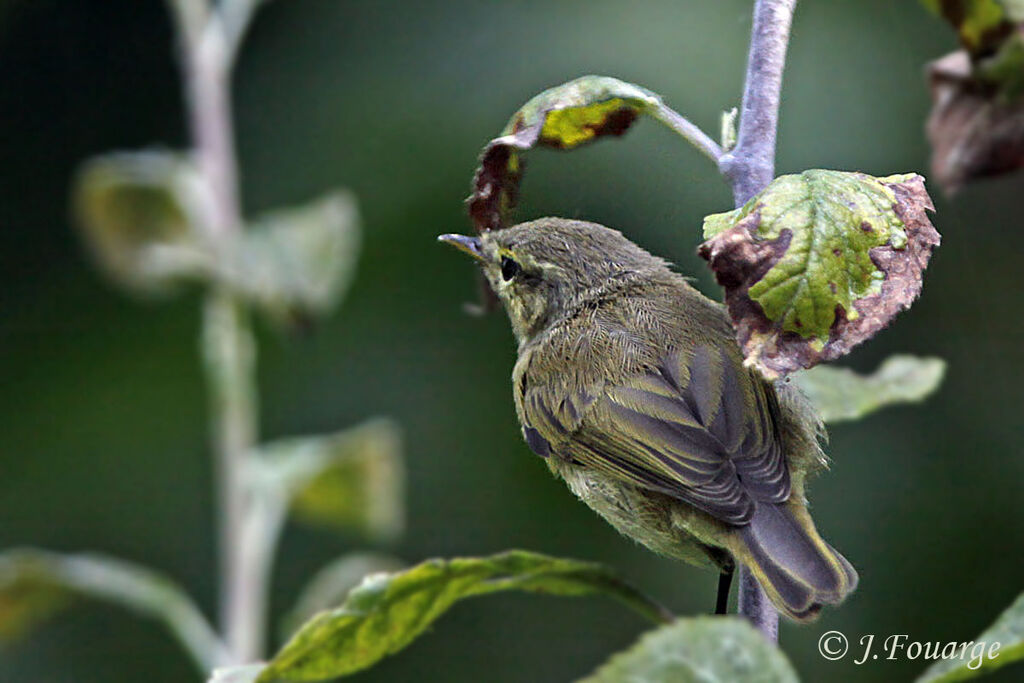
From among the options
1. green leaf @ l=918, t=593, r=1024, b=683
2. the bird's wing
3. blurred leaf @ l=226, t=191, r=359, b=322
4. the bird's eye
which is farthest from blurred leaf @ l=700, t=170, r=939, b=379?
blurred leaf @ l=226, t=191, r=359, b=322

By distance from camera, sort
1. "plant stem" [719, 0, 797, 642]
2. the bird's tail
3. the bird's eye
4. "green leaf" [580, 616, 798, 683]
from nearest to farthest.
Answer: "green leaf" [580, 616, 798, 683] → "plant stem" [719, 0, 797, 642] → the bird's tail → the bird's eye

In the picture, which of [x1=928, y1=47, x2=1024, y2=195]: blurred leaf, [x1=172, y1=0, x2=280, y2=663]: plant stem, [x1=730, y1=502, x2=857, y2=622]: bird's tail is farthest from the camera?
[x1=172, y1=0, x2=280, y2=663]: plant stem

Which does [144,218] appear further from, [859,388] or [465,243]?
[859,388]

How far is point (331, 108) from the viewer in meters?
5.31

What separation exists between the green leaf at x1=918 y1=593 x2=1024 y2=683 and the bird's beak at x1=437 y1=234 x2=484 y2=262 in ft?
4.83

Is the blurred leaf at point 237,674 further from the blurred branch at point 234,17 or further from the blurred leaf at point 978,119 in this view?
the blurred branch at point 234,17

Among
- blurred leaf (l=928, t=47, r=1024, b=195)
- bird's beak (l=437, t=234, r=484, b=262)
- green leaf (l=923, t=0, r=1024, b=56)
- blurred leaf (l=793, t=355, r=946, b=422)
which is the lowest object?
blurred leaf (l=793, t=355, r=946, b=422)

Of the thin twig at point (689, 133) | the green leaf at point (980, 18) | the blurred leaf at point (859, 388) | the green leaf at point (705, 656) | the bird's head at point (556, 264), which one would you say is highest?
the green leaf at point (980, 18)

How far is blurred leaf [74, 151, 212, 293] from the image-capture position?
3273mm

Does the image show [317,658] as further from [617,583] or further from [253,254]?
[253,254]

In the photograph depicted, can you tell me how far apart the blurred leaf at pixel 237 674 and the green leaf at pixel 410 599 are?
3 centimetres

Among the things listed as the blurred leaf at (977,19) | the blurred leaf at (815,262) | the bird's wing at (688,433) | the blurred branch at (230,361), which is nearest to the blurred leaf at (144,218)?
the blurred branch at (230,361)

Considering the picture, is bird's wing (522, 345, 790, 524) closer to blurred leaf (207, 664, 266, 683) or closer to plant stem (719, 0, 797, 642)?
plant stem (719, 0, 797, 642)

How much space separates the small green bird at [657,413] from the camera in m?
2.22
